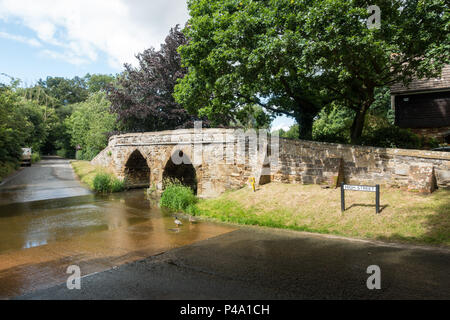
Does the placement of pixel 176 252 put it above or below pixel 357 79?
below

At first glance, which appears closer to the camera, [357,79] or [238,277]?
[238,277]

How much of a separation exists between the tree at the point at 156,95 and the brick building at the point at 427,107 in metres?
13.9

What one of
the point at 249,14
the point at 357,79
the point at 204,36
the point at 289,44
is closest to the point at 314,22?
the point at 289,44

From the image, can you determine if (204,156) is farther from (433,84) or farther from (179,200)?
(433,84)

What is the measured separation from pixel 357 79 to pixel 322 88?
145 cm

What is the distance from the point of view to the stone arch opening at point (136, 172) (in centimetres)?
1909

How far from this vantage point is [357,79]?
1111 cm

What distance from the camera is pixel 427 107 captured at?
678 inches

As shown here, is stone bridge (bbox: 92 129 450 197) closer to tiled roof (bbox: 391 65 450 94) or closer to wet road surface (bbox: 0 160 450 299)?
wet road surface (bbox: 0 160 450 299)

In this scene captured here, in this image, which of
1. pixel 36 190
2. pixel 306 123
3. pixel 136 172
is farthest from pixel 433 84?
pixel 36 190

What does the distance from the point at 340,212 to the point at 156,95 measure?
1707 cm

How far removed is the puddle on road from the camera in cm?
550

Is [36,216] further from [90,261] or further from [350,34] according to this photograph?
[350,34]

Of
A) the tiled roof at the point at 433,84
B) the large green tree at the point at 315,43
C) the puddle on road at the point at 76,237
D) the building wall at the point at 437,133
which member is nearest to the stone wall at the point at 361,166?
the large green tree at the point at 315,43
